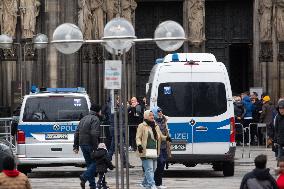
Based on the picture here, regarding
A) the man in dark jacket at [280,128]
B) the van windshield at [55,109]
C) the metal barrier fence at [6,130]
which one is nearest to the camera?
the man in dark jacket at [280,128]

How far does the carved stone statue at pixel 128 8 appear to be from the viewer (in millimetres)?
43188

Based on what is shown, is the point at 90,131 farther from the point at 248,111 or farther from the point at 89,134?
the point at 248,111

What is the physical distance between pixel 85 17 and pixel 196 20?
4150mm

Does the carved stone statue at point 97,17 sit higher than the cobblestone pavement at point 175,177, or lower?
higher

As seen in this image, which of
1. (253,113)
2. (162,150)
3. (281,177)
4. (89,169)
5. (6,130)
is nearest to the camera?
(281,177)

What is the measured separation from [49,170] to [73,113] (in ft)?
12.7

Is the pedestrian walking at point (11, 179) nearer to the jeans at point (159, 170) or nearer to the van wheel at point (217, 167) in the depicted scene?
the jeans at point (159, 170)

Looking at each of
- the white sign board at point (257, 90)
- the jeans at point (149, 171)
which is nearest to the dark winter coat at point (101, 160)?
the jeans at point (149, 171)

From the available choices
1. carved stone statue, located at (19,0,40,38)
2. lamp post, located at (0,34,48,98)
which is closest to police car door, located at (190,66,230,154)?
lamp post, located at (0,34,48,98)

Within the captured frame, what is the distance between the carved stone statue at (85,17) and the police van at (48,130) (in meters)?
14.4

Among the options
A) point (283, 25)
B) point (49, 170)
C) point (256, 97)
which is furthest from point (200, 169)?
point (283, 25)

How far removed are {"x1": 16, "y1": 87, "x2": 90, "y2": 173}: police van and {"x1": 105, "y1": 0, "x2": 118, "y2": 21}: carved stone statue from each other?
1524cm

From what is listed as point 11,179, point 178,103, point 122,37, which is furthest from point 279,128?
point 11,179

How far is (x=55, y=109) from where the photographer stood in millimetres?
28031
